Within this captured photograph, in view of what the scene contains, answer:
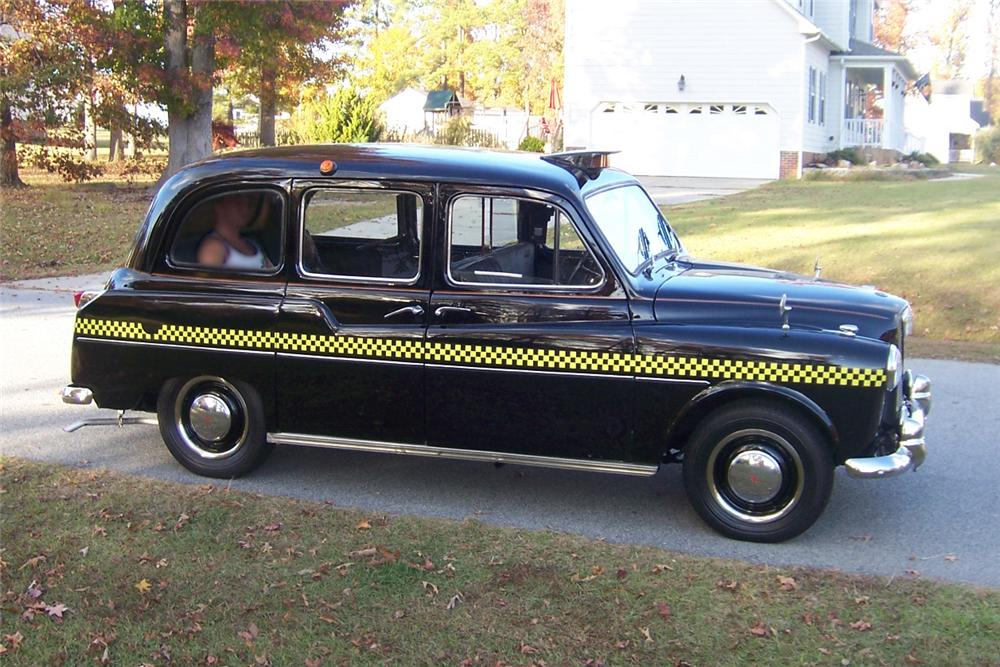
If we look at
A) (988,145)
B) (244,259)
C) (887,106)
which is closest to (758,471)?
(244,259)

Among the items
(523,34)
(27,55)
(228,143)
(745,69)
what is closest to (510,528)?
(27,55)

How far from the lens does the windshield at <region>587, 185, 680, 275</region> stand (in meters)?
5.71

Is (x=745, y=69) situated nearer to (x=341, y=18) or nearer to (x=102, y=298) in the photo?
(x=341, y=18)

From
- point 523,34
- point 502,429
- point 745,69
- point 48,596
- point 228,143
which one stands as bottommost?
point 48,596

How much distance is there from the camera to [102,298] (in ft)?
20.3

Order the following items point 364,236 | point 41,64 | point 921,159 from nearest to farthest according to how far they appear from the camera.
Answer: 1. point 364,236
2. point 41,64
3. point 921,159

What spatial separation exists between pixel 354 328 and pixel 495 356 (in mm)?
796

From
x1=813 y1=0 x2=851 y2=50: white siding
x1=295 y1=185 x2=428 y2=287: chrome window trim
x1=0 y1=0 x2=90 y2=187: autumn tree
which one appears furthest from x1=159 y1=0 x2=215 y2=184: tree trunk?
x1=813 y1=0 x2=851 y2=50: white siding

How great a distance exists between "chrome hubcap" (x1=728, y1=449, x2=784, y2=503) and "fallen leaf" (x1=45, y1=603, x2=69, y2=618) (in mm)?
3112

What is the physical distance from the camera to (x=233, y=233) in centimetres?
610

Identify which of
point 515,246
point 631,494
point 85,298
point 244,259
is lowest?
point 631,494

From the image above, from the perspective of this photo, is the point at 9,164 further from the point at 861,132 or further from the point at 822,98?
the point at 861,132

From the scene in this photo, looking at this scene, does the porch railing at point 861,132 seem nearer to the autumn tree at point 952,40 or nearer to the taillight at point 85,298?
the taillight at point 85,298

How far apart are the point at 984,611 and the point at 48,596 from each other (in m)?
3.88
